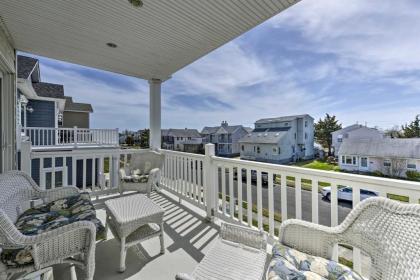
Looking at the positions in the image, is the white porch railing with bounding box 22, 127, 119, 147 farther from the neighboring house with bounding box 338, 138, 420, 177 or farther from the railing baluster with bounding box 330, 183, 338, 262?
the railing baluster with bounding box 330, 183, 338, 262

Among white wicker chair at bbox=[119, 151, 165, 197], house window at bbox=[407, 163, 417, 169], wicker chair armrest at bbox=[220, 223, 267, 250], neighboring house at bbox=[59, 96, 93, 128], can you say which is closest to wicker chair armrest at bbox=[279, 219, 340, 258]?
wicker chair armrest at bbox=[220, 223, 267, 250]

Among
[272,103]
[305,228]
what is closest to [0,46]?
[305,228]

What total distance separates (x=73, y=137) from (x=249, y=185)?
355 inches

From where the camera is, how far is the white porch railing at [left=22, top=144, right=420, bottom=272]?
1.64 metres

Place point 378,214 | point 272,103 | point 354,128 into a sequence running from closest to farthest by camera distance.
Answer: point 378,214 → point 354,128 → point 272,103

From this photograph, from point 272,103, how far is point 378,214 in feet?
40.2

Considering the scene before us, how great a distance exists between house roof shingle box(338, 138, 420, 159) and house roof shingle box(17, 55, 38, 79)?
920 cm

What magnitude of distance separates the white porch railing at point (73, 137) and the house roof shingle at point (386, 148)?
29.2 feet

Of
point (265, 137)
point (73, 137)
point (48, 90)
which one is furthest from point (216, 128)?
point (48, 90)

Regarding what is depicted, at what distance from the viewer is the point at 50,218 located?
2020 millimetres

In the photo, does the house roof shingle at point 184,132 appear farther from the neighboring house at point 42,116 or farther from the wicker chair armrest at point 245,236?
the wicker chair armrest at point 245,236

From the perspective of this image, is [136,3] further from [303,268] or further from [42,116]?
[42,116]

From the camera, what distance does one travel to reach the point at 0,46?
9.20ft

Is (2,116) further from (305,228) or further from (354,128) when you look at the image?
(354,128)
